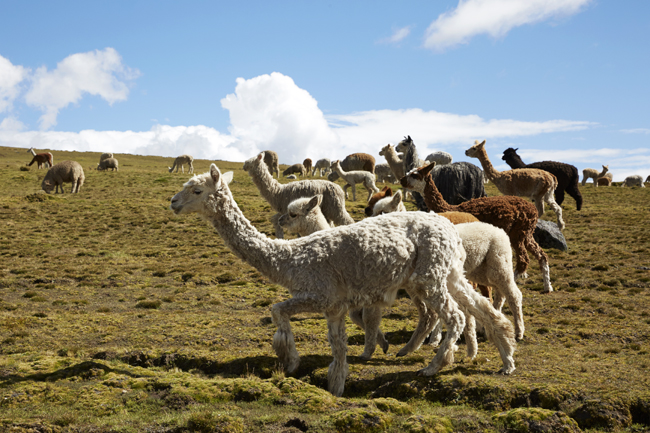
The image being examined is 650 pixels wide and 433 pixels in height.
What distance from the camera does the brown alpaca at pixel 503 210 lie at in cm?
1014

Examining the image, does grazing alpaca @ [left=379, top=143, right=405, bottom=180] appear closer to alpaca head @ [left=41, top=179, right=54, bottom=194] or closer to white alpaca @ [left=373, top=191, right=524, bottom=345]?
white alpaca @ [left=373, top=191, right=524, bottom=345]

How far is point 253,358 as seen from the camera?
7.38 m

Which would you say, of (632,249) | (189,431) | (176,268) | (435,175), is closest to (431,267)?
(189,431)

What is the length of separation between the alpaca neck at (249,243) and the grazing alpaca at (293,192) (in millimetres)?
7452

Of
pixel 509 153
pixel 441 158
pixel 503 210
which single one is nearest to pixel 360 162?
pixel 441 158

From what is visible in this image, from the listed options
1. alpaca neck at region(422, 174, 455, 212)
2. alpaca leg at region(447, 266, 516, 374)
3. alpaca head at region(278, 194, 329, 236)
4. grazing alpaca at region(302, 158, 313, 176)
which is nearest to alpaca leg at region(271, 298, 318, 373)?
alpaca leg at region(447, 266, 516, 374)

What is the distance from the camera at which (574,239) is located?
18.9m

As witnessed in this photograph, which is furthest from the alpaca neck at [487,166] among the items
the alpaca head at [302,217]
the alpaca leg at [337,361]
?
the alpaca leg at [337,361]

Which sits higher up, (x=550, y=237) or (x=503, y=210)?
(x=503, y=210)

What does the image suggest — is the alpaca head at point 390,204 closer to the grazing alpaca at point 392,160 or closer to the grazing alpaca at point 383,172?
the grazing alpaca at point 392,160

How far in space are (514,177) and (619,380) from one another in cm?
1119

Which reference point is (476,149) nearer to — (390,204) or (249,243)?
(390,204)

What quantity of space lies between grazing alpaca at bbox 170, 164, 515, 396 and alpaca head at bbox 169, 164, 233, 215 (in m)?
0.01

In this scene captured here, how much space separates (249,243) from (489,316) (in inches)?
135
